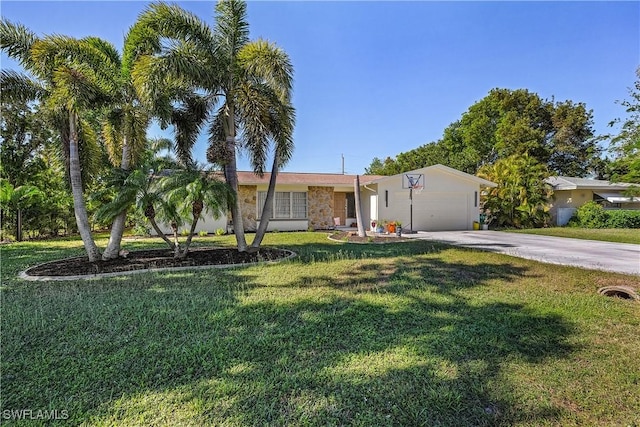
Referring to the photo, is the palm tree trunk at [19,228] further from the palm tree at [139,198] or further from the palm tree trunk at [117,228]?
the palm tree at [139,198]

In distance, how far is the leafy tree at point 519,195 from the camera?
20469 mm

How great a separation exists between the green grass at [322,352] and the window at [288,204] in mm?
12438

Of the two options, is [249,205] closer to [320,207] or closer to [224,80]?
[320,207]

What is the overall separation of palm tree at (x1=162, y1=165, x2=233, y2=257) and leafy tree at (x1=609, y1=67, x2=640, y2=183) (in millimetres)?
12959

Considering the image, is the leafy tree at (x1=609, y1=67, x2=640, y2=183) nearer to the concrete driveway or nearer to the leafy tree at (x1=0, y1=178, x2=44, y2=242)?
the concrete driveway

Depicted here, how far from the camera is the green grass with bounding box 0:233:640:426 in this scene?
2.80 meters

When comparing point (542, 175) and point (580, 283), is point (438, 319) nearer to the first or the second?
point (580, 283)

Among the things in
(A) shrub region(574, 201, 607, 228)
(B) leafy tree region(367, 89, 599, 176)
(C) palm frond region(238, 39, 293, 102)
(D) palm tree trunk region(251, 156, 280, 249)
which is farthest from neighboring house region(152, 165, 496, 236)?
(B) leafy tree region(367, 89, 599, 176)

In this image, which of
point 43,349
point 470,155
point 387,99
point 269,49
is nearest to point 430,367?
point 43,349

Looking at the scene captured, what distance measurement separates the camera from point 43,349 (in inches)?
152

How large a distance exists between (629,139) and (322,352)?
573 inches

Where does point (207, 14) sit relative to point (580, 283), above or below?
above

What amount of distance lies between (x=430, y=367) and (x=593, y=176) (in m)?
42.5

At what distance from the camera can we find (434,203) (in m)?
20.4
